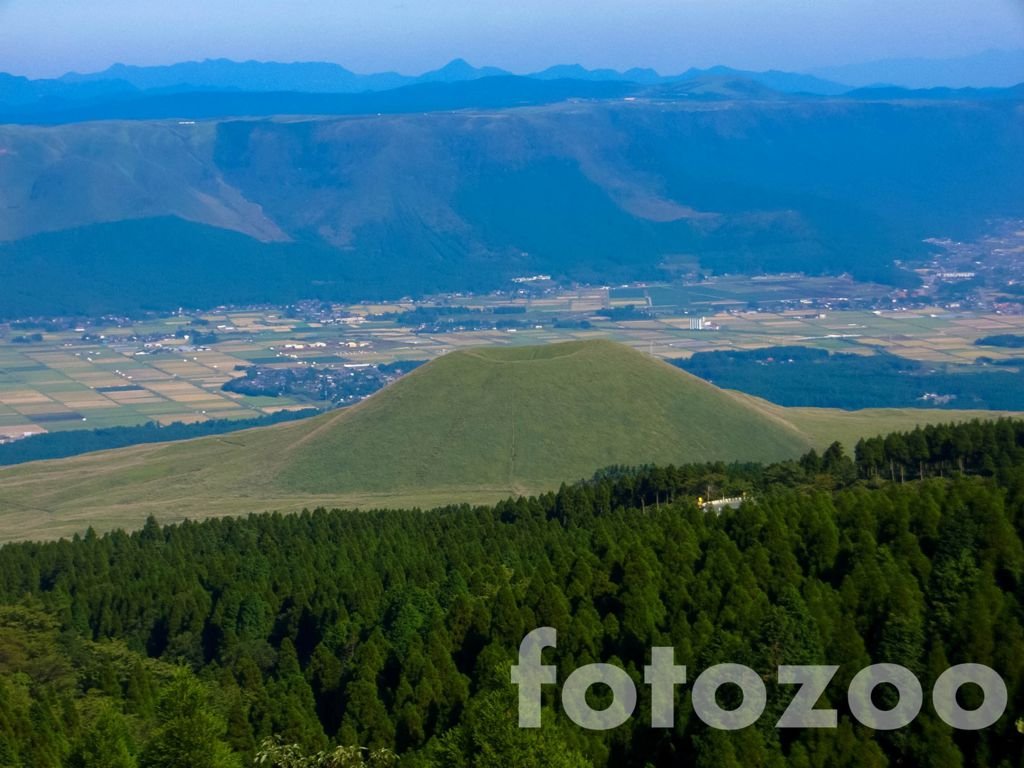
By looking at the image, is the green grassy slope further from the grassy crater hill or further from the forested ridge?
the forested ridge

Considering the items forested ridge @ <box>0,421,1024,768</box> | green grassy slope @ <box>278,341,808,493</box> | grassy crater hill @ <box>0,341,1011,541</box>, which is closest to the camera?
forested ridge @ <box>0,421,1024,768</box>

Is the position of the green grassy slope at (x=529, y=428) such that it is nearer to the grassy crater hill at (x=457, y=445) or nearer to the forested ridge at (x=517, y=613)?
the grassy crater hill at (x=457, y=445)

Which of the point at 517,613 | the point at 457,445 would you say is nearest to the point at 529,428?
the point at 457,445

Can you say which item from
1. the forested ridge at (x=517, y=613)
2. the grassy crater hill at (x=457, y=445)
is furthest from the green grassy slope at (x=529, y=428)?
the forested ridge at (x=517, y=613)

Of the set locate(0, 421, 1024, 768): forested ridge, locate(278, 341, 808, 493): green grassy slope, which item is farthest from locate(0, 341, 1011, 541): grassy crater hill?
locate(0, 421, 1024, 768): forested ridge

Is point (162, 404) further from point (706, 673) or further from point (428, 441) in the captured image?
point (706, 673)

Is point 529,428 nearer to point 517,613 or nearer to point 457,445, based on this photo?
point 457,445

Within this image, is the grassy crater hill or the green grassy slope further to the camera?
the green grassy slope
